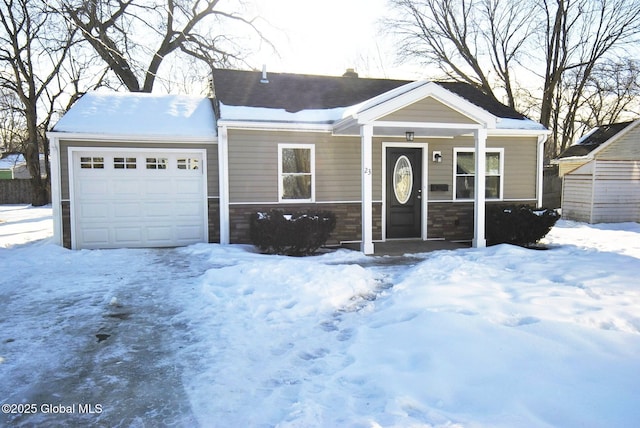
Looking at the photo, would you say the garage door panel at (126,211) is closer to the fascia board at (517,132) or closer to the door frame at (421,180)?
the door frame at (421,180)

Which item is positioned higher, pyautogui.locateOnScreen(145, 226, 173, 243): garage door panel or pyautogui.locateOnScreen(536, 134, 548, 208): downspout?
pyautogui.locateOnScreen(536, 134, 548, 208): downspout

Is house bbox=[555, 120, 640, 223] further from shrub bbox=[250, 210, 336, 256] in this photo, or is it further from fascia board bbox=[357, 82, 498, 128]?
shrub bbox=[250, 210, 336, 256]

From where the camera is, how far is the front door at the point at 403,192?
10867 mm

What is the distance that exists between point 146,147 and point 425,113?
6008 mm

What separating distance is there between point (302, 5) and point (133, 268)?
707 centimetres

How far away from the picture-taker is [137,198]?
9.92m

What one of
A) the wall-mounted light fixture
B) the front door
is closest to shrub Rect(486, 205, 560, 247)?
the front door

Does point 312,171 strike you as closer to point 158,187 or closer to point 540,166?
point 158,187

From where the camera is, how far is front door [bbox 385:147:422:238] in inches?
428

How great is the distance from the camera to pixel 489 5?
23406 millimetres

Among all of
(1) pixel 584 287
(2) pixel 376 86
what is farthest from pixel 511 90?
(1) pixel 584 287

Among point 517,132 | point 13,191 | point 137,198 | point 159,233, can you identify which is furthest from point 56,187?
point 13,191

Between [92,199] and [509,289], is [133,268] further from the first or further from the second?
[509,289]

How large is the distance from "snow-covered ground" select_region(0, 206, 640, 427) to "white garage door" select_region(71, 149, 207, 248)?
2.50 metres
